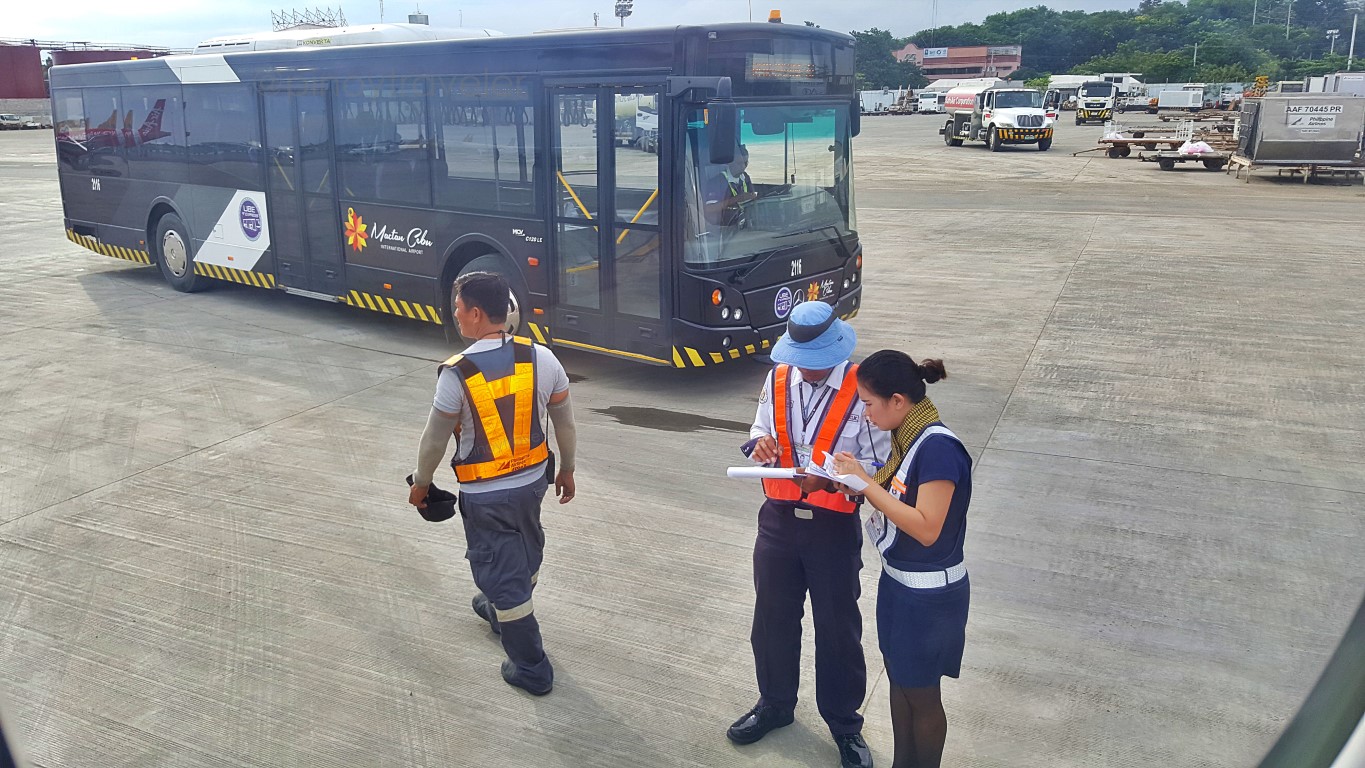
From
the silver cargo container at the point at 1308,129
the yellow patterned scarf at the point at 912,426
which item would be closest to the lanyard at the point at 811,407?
the yellow patterned scarf at the point at 912,426

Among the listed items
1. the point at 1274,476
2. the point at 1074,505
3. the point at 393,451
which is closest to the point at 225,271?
the point at 393,451

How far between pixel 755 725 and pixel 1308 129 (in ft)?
94.4

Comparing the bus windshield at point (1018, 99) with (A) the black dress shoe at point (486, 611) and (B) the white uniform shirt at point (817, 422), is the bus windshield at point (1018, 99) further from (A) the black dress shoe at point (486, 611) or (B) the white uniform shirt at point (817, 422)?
(B) the white uniform shirt at point (817, 422)

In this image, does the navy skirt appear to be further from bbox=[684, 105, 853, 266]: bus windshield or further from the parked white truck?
the parked white truck

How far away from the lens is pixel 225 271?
13164mm

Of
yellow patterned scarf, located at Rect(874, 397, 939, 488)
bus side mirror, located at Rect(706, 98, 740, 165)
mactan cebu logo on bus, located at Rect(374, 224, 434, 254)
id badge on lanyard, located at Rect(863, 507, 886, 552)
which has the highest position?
bus side mirror, located at Rect(706, 98, 740, 165)

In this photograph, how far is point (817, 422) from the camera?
371cm

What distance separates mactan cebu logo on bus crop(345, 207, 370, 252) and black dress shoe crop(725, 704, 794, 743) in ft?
27.9

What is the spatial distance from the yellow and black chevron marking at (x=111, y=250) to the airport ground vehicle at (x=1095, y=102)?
192 feet

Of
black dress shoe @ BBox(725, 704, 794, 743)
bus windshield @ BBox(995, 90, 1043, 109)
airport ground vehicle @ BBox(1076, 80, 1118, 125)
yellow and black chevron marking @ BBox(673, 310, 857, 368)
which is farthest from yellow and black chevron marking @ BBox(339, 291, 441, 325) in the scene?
airport ground vehicle @ BBox(1076, 80, 1118, 125)

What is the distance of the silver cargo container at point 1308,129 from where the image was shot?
25.6 meters

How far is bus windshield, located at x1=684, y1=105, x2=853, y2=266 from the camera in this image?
8516mm

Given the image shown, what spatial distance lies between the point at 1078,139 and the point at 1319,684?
2003 inches

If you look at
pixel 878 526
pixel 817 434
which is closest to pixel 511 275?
pixel 817 434
